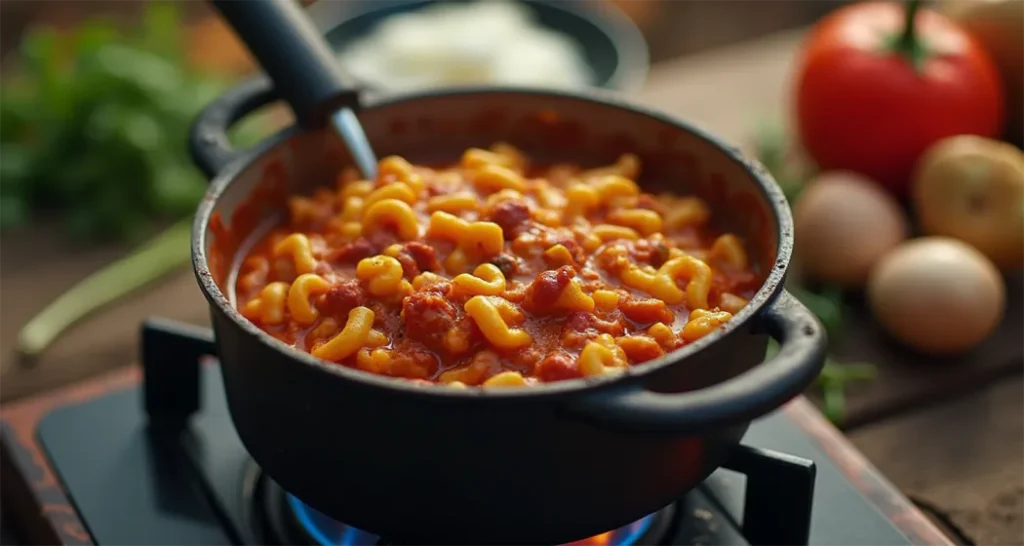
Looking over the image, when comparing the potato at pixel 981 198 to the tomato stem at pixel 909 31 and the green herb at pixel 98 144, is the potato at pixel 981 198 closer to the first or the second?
the tomato stem at pixel 909 31

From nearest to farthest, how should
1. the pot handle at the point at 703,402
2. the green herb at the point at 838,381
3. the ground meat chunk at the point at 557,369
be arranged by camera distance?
the pot handle at the point at 703,402 < the ground meat chunk at the point at 557,369 < the green herb at the point at 838,381

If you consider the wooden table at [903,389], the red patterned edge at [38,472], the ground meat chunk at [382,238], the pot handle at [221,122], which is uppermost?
the pot handle at [221,122]

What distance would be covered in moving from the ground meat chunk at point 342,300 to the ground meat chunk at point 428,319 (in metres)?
0.07

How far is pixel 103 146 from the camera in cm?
195

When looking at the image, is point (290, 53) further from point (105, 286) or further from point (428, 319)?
point (105, 286)

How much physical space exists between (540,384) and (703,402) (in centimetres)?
20

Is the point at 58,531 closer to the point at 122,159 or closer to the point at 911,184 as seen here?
the point at 122,159

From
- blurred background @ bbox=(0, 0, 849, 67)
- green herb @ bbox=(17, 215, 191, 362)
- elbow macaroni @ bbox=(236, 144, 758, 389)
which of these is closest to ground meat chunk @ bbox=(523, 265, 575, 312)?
elbow macaroni @ bbox=(236, 144, 758, 389)

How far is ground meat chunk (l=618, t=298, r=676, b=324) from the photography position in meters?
1.17

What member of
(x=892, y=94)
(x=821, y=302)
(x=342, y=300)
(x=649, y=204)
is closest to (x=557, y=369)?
(x=342, y=300)

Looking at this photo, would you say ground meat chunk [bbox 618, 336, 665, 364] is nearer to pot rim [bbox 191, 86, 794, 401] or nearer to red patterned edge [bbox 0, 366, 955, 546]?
pot rim [bbox 191, 86, 794, 401]

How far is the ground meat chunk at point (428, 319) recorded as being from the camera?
1104mm

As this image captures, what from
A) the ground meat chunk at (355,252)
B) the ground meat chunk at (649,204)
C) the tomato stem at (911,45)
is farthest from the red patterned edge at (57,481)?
the tomato stem at (911,45)

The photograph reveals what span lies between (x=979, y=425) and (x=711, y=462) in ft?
2.12
